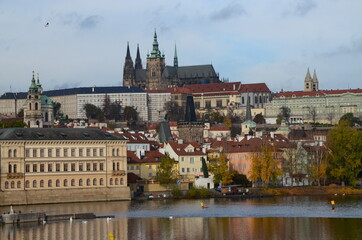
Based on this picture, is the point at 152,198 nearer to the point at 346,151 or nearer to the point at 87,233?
the point at 346,151

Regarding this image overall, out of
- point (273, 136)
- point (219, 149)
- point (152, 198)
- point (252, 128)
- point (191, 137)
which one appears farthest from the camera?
point (252, 128)

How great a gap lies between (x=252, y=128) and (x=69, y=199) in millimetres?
106663

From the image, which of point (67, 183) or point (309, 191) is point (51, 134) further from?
point (309, 191)

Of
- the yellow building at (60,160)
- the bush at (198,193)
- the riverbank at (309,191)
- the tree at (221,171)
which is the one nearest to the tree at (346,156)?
the riverbank at (309,191)

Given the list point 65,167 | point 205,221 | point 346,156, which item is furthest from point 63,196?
point 346,156

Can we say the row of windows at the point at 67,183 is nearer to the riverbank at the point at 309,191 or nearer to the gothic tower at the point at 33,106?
the riverbank at the point at 309,191

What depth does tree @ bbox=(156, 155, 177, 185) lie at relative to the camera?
92812 mm

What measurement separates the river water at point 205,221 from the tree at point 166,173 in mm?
7700

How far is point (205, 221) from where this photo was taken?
6769 cm

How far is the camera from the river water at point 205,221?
6031 centimetres

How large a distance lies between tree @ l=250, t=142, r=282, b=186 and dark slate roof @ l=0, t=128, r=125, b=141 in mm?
14591

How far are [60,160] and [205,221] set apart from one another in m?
20.7

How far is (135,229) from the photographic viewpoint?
6353 cm

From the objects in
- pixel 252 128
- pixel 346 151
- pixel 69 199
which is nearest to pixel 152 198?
pixel 69 199
